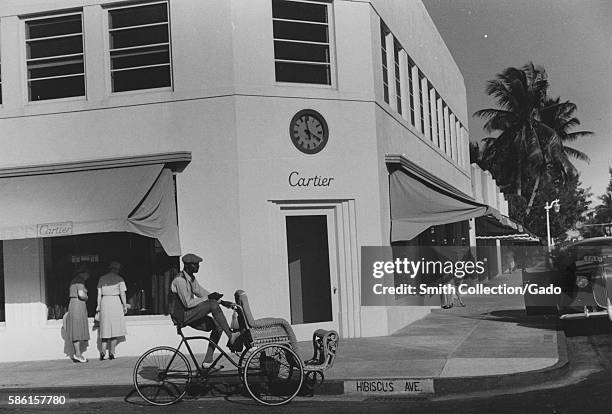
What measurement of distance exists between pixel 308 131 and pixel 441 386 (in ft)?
16.5

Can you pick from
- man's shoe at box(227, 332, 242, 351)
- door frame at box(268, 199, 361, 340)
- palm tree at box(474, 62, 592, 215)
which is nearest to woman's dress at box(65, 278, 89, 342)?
door frame at box(268, 199, 361, 340)

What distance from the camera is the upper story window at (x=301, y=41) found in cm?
1238

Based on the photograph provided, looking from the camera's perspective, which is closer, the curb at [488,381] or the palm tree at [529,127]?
the curb at [488,381]

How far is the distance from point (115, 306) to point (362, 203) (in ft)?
13.9

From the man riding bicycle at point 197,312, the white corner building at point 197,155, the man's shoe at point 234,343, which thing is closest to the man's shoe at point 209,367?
the man riding bicycle at point 197,312

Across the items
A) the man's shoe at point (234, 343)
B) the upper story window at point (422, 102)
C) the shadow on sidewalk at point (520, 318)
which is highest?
the upper story window at point (422, 102)

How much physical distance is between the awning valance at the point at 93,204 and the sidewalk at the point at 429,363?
2.02m

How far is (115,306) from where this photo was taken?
11969 mm

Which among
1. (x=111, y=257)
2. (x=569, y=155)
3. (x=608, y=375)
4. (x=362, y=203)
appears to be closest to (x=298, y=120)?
(x=362, y=203)

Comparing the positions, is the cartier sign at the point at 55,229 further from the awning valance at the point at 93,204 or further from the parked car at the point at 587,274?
the parked car at the point at 587,274

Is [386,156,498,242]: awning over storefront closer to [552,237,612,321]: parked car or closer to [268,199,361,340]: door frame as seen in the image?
[268,199,361,340]: door frame

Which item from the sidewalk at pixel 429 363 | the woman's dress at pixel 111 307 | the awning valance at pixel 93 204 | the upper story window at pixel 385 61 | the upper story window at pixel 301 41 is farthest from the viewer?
the upper story window at pixel 385 61

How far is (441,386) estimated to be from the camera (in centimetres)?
881

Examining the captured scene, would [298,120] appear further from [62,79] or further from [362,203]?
[62,79]
